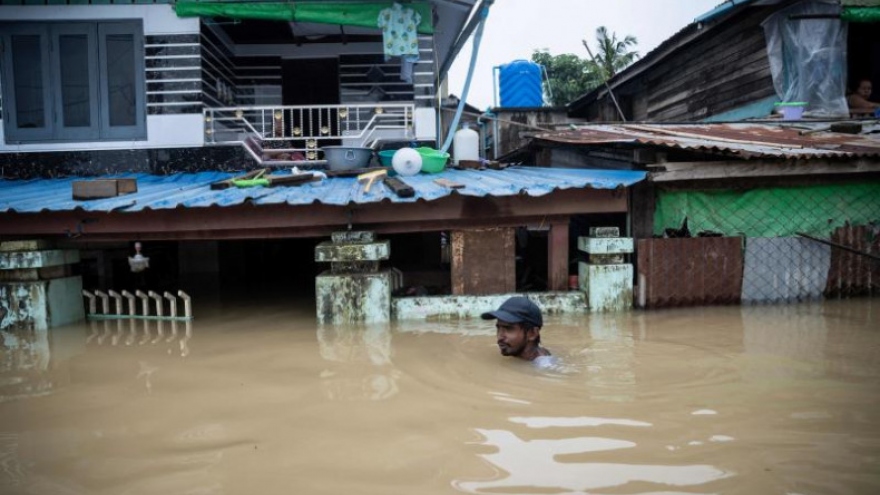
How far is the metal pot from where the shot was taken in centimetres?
855

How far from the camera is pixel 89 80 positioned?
940 centimetres

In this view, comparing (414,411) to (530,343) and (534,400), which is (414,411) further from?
(530,343)

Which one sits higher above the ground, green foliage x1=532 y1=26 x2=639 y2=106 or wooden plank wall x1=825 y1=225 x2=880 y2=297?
green foliage x1=532 y1=26 x2=639 y2=106

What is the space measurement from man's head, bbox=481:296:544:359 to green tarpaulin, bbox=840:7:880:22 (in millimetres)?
8816

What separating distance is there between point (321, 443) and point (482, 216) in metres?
3.94

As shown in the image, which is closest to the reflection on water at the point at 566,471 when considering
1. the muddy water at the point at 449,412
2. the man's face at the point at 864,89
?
the muddy water at the point at 449,412

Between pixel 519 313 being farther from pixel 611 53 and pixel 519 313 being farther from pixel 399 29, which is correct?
pixel 611 53

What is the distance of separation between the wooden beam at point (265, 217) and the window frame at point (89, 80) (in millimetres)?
3222

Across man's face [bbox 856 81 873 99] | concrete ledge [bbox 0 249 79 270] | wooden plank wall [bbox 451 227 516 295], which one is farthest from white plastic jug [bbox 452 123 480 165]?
man's face [bbox 856 81 873 99]

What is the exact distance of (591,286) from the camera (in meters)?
6.95

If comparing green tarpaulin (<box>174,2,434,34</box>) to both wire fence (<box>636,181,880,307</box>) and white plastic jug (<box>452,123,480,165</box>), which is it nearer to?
white plastic jug (<box>452,123,480,165</box>)

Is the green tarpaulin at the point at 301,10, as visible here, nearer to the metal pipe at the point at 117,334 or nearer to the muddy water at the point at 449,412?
the metal pipe at the point at 117,334

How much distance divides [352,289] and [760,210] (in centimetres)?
533

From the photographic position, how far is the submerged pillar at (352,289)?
6.61 metres
